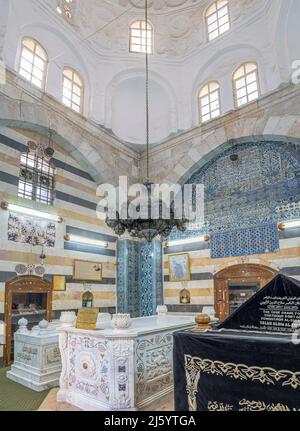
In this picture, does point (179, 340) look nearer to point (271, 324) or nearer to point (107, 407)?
point (271, 324)

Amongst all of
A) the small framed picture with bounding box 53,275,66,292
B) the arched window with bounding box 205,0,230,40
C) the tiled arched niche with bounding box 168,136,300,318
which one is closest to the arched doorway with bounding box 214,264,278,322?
the tiled arched niche with bounding box 168,136,300,318

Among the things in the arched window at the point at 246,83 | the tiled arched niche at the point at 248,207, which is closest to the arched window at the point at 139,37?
the arched window at the point at 246,83

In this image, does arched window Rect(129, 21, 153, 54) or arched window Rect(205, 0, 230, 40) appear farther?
arched window Rect(129, 21, 153, 54)

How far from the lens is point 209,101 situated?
9.38 metres

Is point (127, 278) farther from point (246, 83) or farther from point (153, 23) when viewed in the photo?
point (153, 23)

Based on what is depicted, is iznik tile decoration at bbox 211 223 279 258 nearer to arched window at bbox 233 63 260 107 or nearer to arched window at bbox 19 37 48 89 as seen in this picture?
arched window at bbox 233 63 260 107

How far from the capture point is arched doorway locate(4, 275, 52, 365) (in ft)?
20.9

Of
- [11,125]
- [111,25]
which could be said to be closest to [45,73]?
[11,125]

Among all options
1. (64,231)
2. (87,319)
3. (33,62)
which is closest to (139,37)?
(33,62)

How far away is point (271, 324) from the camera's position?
2.50m

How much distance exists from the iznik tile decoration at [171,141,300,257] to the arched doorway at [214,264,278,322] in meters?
0.42

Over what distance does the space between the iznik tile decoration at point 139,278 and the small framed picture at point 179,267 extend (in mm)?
430
